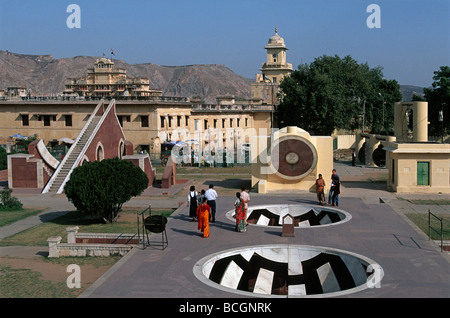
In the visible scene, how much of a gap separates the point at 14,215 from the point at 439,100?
49575 mm

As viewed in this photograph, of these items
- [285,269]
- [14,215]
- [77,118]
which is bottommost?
[285,269]

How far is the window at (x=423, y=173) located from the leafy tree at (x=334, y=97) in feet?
93.7

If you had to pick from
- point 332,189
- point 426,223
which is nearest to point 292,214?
point 332,189

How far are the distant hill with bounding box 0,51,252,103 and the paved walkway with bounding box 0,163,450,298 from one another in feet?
445

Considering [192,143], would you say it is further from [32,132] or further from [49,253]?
[49,253]

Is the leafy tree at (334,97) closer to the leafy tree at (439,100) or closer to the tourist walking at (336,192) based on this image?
the leafy tree at (439,100)

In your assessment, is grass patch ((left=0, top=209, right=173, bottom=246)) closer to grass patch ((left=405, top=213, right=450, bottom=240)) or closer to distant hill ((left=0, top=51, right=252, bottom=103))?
grass patch ((left=405, top=213, right=450, bottom=240))

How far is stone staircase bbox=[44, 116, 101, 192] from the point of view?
29156mm

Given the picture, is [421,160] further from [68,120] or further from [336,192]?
[68,120]

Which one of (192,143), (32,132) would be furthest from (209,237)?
(32,132)

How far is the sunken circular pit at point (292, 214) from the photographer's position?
21783mm

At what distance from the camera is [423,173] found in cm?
2716

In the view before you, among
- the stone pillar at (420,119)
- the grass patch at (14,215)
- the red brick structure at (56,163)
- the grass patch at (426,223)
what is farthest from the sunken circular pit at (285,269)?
the stone pillar at (420,119)
